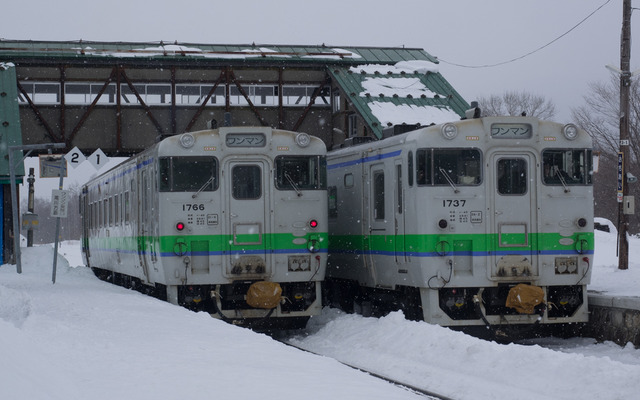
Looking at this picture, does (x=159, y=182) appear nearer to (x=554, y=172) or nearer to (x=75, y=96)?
(x=554, y=172)

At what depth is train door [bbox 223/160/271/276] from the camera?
16.3m

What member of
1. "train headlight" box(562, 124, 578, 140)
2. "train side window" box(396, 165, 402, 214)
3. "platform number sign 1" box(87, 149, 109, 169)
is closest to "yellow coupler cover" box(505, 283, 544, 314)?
"train side window" box(396, 165, 402, 214)

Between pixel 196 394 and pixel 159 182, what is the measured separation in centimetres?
808

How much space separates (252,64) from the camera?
3344cm

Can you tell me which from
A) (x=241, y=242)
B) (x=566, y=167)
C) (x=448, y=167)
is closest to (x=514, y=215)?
(x=566, y=167)

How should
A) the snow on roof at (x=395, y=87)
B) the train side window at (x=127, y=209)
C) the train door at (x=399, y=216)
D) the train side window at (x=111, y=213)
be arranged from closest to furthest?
1. the train door at (x=399, y=216)
2. the train side window at (x=127, y=209)
3. the train side window at (x=111, y=213)
4. the snow on roof at (x=395, y=87)

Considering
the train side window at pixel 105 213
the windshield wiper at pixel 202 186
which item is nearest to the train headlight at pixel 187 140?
the windshield wiper at pixel 202 186

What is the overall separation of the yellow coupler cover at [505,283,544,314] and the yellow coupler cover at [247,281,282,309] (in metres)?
3.84

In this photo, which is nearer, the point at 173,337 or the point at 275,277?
the point at 173,337

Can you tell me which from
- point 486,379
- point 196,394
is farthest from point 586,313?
point 196,394

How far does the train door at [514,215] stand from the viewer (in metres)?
15.0

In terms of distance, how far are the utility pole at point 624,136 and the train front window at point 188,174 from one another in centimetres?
970

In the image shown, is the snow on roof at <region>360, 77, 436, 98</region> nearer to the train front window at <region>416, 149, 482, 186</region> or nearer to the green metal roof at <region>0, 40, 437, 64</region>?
the green metal roof at <region>0, 40, 437, 64</region>

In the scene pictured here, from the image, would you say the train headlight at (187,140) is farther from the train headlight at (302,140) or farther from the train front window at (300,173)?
the train headlight at (302,140)
